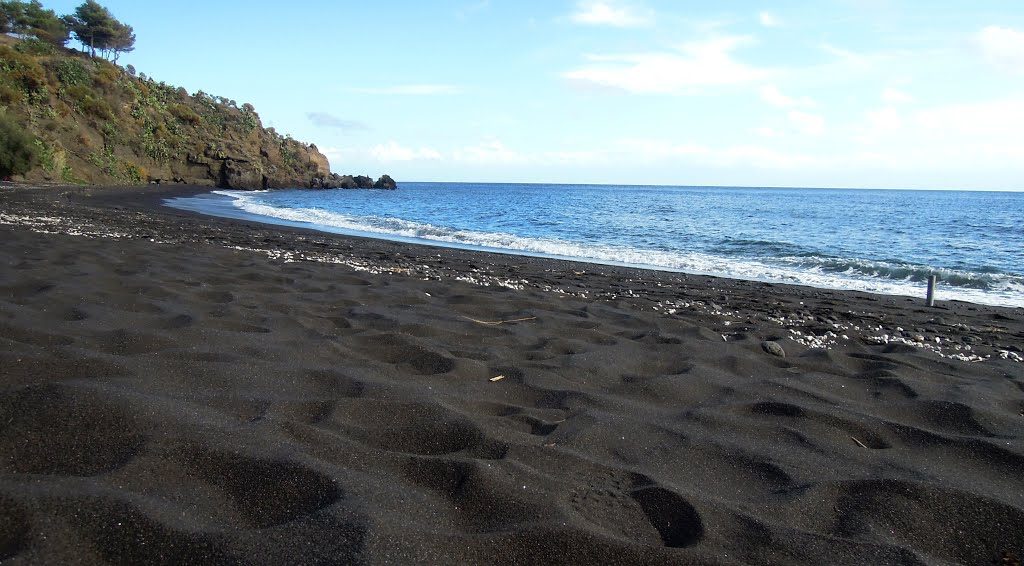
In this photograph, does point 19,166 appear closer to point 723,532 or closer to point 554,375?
point 554,375

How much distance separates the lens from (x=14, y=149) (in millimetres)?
27172

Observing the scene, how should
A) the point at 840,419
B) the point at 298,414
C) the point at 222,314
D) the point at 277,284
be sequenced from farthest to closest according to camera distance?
the point at 277,284 → the point at 222,314 → the point at 840,419 → the point at 298,414

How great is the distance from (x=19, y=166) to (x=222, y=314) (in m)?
30.7

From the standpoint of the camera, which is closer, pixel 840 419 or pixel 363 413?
pixel 363 413

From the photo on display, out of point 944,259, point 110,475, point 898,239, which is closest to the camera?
point 110,475

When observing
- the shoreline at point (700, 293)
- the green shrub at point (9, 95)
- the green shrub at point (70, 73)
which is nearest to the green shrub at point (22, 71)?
the green shrub at point (9, 95)

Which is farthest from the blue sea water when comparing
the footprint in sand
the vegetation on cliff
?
the vegetation on cliff

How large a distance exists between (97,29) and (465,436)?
82.3 meters

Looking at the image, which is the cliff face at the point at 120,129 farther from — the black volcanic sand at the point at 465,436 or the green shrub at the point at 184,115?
the black volcanic sand at the point at 465,436

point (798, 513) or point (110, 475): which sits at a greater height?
point (110, 475)

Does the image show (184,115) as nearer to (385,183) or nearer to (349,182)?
(349,182)

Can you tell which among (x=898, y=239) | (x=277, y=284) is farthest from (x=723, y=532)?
(x=898, y=239)

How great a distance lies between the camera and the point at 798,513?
231 centimetres

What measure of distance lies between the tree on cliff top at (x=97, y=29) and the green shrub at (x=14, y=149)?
1923 inches
